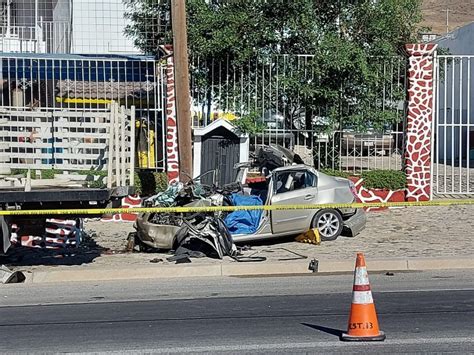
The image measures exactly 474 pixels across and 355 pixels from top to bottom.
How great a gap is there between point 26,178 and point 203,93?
8107 mm

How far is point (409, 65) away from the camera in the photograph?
19094 millimetres

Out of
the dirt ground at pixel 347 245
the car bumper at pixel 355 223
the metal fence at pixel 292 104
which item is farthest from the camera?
the metal fence at pixel 292 104

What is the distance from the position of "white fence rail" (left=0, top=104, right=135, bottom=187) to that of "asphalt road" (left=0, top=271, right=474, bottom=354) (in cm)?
165

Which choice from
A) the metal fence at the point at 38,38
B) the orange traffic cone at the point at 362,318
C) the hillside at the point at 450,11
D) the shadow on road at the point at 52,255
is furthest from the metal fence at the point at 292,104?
the hillside at the point at 450,11

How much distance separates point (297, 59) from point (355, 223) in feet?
16.6

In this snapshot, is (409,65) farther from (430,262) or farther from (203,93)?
(430,262)

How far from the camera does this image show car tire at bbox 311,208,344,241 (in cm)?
1539

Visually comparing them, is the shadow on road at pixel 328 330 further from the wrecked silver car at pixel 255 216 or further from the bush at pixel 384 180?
the bush at pixel 384 180

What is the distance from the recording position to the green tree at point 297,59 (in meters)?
19.4

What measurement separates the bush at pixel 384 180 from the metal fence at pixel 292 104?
0.50 m

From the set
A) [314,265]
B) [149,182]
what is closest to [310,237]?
[314,265]

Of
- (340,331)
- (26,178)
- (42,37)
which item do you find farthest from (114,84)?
(42,37)

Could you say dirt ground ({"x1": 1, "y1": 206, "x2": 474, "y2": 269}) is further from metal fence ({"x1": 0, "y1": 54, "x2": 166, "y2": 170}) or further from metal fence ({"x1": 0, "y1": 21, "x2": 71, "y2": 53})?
metal fence ({"x1": 0, "y1": 21, "x2": 71, "y2": 53})

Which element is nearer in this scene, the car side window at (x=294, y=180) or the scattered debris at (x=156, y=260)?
the scattered debris at (x=156, y=260)
